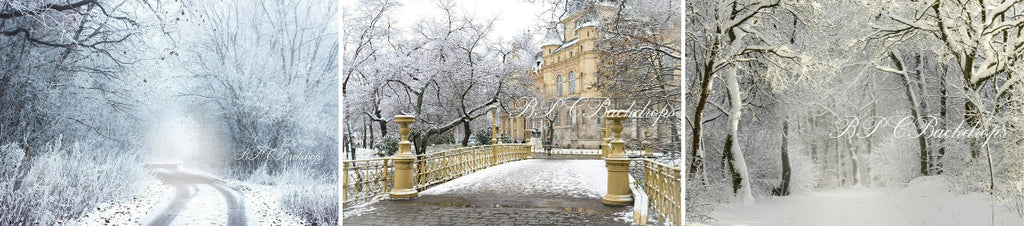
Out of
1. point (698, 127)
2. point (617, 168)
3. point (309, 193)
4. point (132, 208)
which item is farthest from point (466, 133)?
point (132, 208)

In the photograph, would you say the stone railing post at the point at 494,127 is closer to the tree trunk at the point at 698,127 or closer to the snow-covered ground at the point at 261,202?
the tree trunk at the point at 698,127

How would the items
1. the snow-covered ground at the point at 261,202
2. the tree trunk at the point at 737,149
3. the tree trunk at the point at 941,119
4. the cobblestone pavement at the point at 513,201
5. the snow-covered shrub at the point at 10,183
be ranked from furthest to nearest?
the snow-covered ground at the point at 261,202, the tree trunk at the point at 737,149, the tree trunk at the point at 941,119, the cobblestone pavement at the point at 513,201, the snow-covered shrub at the point at 10,183

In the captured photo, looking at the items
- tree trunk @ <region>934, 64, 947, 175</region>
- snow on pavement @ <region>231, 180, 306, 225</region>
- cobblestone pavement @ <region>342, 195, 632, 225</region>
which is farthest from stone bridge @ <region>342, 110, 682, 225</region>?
tree trunk @ <region>934, 64, 947, 175</region>

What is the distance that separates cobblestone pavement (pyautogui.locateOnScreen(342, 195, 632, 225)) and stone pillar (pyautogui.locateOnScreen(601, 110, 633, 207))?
0.27 feet

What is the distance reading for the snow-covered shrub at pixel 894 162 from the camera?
3.94 meters

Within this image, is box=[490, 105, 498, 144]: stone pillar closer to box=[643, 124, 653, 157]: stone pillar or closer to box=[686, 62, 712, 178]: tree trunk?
box=[643, 124, 653, 157]: stone pillar

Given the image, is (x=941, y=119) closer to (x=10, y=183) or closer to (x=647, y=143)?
(x=647, y=143)

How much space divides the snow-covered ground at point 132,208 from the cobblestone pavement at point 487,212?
1484 millimetres

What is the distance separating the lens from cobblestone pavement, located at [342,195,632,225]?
3.57 meters

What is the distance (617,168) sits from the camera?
378cm

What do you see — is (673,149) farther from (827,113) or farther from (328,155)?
(328,155)

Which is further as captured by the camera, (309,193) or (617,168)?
(309,193)

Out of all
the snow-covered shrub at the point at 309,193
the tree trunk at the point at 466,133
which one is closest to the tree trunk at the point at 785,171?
the tree trunk at the point at 466,133

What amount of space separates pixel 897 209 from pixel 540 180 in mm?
2759
